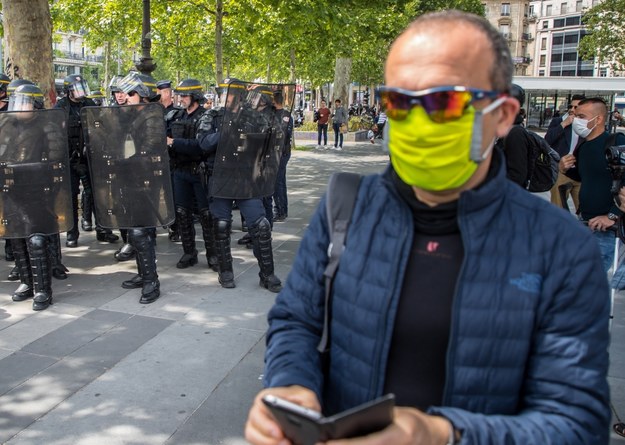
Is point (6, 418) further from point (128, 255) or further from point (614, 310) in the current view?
point (614, 310)

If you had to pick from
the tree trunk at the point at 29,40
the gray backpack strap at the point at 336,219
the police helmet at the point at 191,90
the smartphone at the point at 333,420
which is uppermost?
the tree trunk at the point at 29,40

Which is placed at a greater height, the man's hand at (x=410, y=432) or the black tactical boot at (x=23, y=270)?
the man's hand at (x=410, y=432)

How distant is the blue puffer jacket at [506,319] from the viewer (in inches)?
50.2

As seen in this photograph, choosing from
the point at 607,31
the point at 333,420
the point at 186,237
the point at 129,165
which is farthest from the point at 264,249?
the point at 607,31

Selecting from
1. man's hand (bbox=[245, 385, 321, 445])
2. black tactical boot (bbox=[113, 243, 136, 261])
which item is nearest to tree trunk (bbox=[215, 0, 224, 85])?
black tactical boot (bbox=[113, 243, 136, 261])

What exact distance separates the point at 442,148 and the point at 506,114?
0.63ft

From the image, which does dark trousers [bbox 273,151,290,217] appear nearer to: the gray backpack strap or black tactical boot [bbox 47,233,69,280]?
black tactical boot [bbox 47,233,69,280]

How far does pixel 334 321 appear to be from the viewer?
4.87 feet

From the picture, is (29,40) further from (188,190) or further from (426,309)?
(426,309)

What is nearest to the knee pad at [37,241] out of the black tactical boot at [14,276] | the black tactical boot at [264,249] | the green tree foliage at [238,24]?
the black tactical boot at [14,276]

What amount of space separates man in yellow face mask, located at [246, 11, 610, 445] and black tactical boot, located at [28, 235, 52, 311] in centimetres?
453

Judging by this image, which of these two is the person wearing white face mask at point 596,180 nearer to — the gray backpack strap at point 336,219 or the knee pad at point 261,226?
the knee pad at point 261,226

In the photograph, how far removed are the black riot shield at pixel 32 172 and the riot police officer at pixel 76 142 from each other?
1166mm

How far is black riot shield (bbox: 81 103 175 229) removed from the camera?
217 inches
